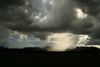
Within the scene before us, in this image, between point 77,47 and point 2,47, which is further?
point 77,47

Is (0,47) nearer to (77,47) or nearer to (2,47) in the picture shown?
(2,47)

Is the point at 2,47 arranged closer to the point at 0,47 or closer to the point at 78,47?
the point at 0,47

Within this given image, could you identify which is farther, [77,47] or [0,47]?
[77,47]

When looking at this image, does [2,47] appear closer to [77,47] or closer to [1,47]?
[1,47]

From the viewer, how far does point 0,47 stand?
124438mm

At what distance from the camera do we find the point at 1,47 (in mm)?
125312

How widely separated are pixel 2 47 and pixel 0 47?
264 cm

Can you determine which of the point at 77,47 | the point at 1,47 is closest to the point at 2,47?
the point at 1,47

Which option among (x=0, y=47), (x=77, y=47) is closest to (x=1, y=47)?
(x=0, y=47)

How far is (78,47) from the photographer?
192125 mm

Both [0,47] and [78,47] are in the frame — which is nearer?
[0,47]

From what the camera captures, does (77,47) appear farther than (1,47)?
Yes

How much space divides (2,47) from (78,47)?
136 m

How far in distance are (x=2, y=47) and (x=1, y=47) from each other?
144cm
